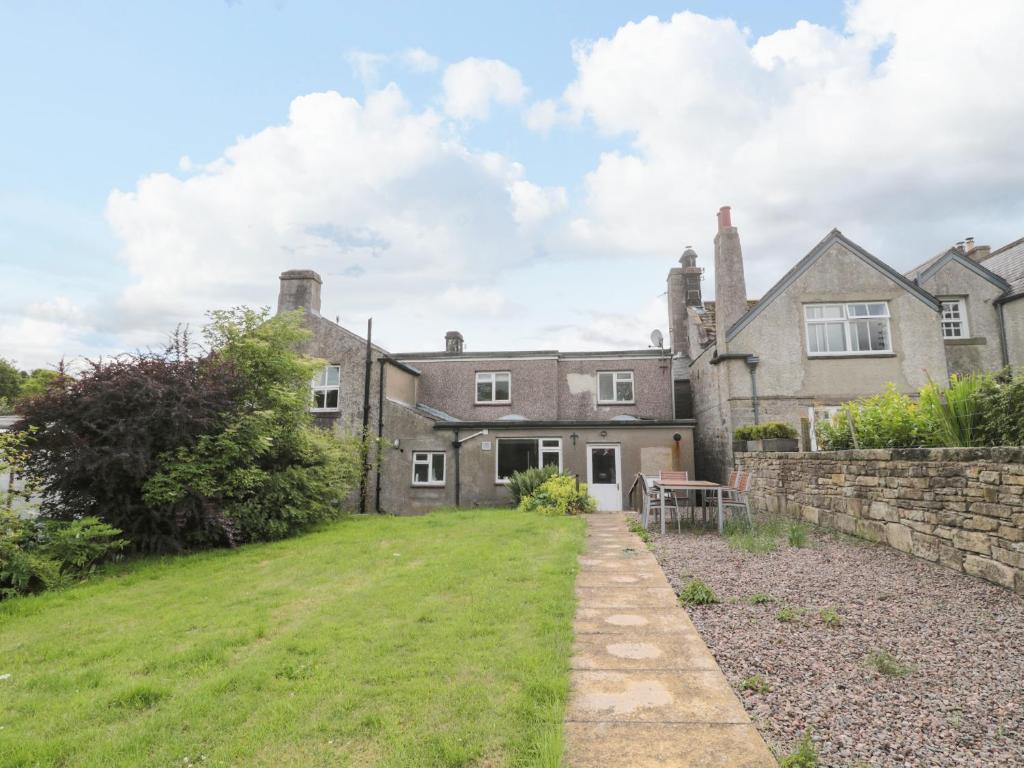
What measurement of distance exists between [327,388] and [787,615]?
1807 centimetres

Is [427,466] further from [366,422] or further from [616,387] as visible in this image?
[616,387]

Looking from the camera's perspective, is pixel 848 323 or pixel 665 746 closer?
pixel 665 746

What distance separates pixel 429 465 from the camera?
1850 centimetres

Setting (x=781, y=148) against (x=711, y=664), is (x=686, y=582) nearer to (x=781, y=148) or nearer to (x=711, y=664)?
(x=711, y=664)

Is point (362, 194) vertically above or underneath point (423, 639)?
above

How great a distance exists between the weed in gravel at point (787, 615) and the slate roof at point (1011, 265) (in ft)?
61.0

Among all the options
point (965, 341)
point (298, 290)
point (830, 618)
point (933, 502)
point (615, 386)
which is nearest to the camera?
point (830, 618)

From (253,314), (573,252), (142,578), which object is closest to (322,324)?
(253,314)

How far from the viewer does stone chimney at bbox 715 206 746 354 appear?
647 inches

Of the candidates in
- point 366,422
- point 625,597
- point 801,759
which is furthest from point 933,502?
point 366,422

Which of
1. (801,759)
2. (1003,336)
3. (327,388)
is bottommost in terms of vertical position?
(801,759)

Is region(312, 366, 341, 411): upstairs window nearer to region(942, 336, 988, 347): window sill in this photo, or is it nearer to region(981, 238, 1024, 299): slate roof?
region(942, 336, 988, 347): window sill

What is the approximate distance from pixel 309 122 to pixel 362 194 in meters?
2.50

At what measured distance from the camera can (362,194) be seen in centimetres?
1251
